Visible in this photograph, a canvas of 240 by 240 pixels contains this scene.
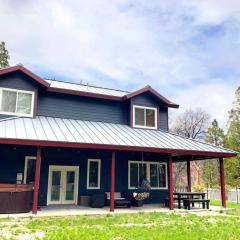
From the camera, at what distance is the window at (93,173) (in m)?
13.7

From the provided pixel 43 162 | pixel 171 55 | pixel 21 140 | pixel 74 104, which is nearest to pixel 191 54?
pixel 171 55

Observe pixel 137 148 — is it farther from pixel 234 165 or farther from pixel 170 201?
pixel 234 165

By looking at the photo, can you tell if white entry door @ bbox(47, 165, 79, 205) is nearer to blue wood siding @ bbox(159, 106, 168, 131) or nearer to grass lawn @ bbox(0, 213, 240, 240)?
grass lawn @ bbox(0, 213, 240, 240)

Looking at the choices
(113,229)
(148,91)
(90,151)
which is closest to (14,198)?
(113,229)

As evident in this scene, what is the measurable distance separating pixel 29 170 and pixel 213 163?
2445cm

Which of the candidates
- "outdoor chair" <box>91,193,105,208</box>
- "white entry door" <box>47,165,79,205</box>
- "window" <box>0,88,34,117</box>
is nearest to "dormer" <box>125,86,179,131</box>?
"white entry door" <box>47,165,79,205</box>

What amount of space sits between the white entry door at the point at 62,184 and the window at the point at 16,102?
2789 millimetres

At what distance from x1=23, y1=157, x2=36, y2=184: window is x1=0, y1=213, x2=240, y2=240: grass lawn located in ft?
11.3

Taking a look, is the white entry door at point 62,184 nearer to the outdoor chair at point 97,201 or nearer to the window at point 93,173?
the window at point 93,173

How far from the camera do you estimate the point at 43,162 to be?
508 inches

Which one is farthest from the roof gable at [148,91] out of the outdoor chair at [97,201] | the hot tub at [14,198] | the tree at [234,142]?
the tree at [234,142]

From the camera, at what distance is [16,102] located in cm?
1273

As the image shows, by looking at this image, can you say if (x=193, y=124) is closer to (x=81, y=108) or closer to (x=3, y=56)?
(x=3, y=56)

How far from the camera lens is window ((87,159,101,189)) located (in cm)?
1373
